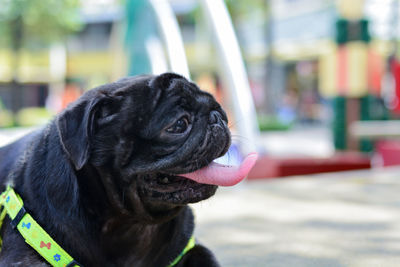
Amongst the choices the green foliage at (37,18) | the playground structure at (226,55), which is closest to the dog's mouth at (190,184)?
the playground structure at (226,55)

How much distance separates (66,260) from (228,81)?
4672 millimetres

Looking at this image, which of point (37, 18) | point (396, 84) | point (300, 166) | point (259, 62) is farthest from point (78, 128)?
point (259, 62)

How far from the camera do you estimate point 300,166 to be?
722cm

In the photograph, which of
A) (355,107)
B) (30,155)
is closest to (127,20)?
(355,107)

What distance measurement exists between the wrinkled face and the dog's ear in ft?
0.07

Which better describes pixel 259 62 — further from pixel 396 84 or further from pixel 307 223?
pixel 307 223

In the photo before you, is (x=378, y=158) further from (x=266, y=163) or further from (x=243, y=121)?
(x=243, y=121)

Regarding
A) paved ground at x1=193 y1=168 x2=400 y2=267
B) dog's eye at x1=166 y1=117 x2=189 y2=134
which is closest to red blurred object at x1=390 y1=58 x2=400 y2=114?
paved ground at x1=193 y1=168 x2=400 y2=267

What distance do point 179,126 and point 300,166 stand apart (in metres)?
5.37

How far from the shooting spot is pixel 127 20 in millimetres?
11977

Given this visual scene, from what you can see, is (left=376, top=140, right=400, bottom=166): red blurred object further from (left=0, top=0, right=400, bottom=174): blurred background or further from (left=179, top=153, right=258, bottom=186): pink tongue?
(left=179, top=153, right=258, bottom=186): pink tongue

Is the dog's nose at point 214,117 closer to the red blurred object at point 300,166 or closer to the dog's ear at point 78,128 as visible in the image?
the dog's ear at point 78,128

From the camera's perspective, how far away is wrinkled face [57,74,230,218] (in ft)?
6.70

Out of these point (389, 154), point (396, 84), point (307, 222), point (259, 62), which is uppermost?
point (307, 222)
